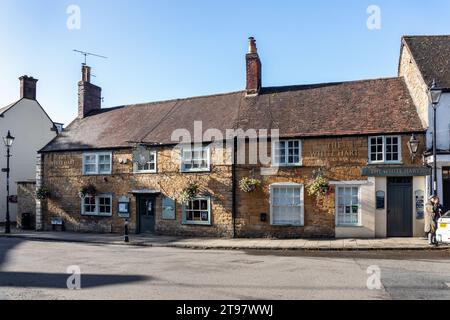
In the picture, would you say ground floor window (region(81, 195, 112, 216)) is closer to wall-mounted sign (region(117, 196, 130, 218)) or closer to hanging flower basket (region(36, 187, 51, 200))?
wall-mounted sign (region(117, 196, 130, 218))

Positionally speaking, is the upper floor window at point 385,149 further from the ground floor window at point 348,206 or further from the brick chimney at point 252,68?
the brick chimney at point 252,68

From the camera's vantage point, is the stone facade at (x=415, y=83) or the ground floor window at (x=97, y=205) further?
the ground floor window at (x=97, y=205)

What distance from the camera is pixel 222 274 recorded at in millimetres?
10594

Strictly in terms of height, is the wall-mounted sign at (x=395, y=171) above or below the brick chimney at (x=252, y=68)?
below

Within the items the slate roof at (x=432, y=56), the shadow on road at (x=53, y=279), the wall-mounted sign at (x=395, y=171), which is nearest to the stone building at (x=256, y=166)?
the wall-mounted sign at (x=395, y=171)

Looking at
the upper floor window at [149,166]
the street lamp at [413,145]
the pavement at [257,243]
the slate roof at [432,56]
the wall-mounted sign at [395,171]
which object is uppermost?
the slate roof at [432,56]

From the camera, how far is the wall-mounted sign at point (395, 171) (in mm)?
17303

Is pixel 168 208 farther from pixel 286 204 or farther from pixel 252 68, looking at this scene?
pixel 252 68

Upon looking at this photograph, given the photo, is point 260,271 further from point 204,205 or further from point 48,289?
point 204,205

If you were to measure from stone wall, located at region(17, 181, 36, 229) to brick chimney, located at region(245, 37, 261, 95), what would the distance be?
14.9 metres

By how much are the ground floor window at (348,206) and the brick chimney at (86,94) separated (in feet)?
60.7

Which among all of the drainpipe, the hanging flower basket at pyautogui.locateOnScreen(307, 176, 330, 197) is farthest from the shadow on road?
the hanging flower basket at pyautogui.locateOnScreen(307, 176, 330, 197)

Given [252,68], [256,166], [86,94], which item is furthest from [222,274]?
[86,94]

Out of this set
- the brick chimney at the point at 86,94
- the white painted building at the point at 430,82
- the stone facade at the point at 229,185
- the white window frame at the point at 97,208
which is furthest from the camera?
the brick chimney at the point at 86,94
